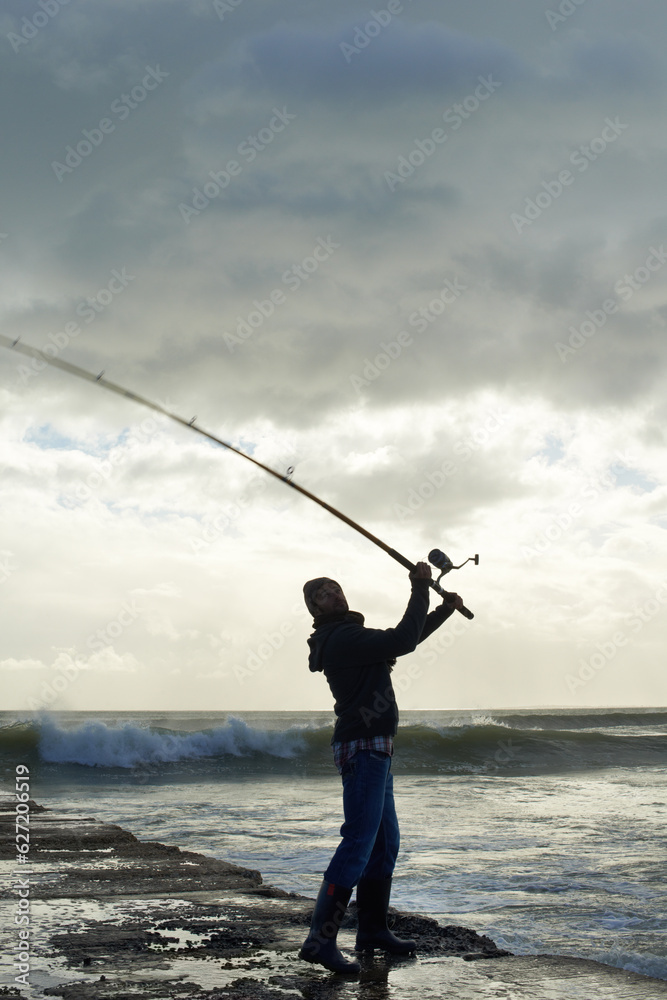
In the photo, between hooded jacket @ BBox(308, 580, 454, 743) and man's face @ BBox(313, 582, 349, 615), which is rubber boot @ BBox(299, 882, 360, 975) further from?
man's face @ BBox(313, 582, 349, 615)

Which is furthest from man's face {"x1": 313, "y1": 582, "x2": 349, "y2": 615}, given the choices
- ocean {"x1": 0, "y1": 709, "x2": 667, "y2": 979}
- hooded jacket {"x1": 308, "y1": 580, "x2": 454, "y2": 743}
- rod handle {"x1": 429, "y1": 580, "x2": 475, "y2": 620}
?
ocean {"x1": 0, "y1": 709, "x2": 667, "y2": 979}

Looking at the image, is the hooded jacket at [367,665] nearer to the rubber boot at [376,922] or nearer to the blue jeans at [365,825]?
the blue jeans at [365,825]

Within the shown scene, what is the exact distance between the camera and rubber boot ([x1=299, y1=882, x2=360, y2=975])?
123 inches

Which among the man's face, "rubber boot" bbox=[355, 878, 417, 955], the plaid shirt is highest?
the man's face

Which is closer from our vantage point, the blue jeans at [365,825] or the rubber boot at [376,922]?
the blue jeans at [365,825]

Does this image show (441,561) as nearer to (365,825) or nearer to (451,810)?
(365,825)

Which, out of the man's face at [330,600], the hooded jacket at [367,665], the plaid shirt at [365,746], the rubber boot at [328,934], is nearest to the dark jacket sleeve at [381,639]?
the hooded jacket at [367,665]

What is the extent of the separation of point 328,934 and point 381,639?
44.0 inches

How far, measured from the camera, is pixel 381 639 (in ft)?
11.3

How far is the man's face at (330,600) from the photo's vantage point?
3.72 metres

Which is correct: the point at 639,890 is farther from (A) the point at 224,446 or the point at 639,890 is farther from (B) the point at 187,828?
(B) the point at 187,828

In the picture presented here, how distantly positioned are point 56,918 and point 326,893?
5.26 ft

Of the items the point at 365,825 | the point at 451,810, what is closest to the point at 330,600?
the point at 365,825

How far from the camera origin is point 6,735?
23688mm
